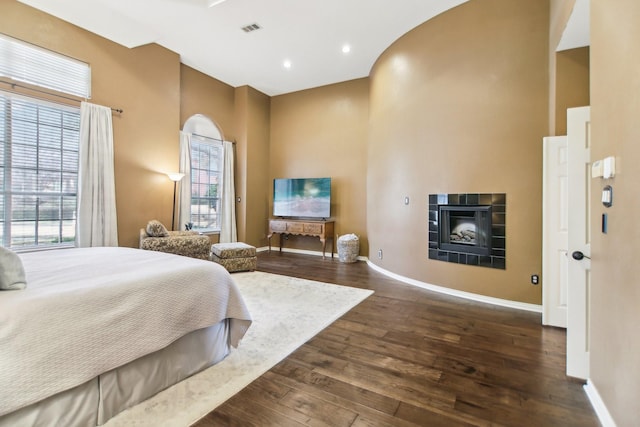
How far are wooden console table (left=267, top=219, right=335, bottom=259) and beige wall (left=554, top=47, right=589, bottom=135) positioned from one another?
4123 millimetres

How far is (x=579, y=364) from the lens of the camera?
2012mm

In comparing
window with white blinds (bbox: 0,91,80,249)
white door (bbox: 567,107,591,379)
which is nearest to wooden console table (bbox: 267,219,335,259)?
window with white blinds (bbox: 0,91,80,249)

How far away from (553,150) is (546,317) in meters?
1.66

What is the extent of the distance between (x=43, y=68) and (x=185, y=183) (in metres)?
2.45

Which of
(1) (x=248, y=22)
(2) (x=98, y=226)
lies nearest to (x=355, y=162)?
(1) (x=248, y=22)

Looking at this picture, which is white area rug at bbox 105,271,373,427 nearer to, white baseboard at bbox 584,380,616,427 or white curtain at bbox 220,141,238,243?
white baseboard at bbox 584,380,616,427

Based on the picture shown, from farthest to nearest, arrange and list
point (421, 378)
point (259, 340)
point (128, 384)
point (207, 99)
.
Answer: point (207, 99), point (259, 340), point (421, 378), point (128, 384)

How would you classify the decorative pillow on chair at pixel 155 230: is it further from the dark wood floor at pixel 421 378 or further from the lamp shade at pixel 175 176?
the dark wood floor at pixel 421 378

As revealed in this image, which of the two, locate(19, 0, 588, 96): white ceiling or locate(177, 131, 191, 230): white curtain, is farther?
locate(177, 131, 191, 230): white curtain

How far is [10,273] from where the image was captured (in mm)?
1513

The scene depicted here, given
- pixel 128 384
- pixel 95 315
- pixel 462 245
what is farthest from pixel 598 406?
pixel 95 315

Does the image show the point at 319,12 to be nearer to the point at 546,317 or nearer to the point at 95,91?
the point at 95,91

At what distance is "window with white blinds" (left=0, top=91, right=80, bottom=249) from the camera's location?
357 cm

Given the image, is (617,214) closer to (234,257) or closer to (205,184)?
(234,257)
